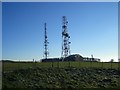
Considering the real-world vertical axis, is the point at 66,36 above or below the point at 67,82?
above

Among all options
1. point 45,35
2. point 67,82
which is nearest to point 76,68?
point 67,82

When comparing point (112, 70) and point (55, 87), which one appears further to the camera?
point (112, 70)

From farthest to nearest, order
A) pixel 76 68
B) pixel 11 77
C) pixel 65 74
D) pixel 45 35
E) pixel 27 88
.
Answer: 1. pixel 45 35
2. pixel 76 68
3. pixel 65 74
4. pixel 11 77
5. pixel 27 88

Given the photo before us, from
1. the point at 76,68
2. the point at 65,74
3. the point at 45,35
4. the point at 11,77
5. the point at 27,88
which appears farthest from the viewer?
the point at 45,35

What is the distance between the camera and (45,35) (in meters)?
57.2

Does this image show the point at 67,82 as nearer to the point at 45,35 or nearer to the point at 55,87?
the point at 55,87

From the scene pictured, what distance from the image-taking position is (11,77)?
114 ft

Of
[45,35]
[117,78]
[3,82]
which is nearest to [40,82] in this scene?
[3,82]

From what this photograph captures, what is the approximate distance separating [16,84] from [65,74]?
25.4 feet

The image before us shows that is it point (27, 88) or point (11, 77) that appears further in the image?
point (11, 77)

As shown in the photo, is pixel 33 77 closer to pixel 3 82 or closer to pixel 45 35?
pixel 3 82

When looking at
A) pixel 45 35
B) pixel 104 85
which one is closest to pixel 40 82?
pixel 104 85

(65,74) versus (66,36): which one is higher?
(66,36)

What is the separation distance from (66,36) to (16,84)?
88.6ft
